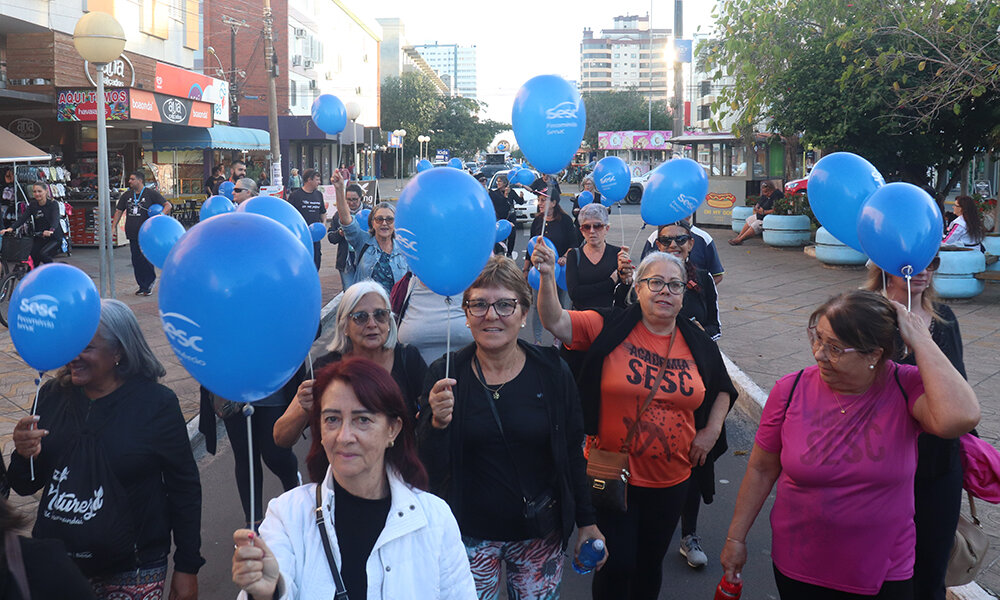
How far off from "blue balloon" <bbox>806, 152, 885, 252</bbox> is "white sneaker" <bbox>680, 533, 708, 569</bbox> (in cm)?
176

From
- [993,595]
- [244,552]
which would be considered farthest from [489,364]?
[993,595]

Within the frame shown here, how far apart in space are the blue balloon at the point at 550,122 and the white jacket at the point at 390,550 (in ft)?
8.29

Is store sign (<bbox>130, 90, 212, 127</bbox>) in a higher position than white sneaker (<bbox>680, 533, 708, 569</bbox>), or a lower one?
higher

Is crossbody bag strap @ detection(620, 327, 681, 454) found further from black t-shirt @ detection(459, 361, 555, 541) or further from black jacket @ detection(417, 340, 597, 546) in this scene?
black t-shirt @ detection(459, 361, 555, 541)

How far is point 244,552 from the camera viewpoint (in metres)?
1.85

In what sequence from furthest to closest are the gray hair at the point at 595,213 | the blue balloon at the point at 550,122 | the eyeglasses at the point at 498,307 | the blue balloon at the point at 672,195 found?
the gray hair at the point at 595,213
the blue balloon at the point at 672,195
the blue balloon at the point at 550,122
the eyeglasses at the point at 498,307

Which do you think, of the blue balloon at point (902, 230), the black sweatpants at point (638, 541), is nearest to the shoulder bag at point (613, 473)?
the black sweatpants at point (638, 541)

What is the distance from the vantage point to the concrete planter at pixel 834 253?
15.0 m

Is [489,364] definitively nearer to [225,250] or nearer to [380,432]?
[380,432]

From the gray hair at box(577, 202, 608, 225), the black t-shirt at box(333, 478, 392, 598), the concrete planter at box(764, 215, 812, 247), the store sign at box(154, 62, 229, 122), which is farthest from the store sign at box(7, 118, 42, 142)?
the black t-shirt at box(333, 478, 392, 598)

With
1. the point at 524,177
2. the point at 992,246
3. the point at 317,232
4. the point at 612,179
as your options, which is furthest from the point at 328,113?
the point at 524,177

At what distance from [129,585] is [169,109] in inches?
766

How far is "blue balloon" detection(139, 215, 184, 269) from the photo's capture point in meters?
5.29

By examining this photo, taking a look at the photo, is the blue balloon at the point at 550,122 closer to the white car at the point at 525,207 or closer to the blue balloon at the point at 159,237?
the blue balloon at the point at 159,237
